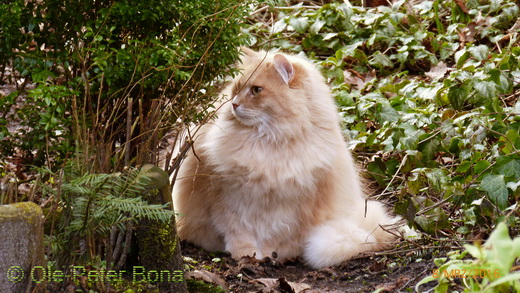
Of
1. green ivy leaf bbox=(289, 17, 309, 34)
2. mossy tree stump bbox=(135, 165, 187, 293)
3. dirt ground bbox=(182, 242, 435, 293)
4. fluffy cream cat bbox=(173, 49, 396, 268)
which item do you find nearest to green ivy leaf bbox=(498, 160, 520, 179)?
dirt ground bbox=(182, 242, 435, 293)

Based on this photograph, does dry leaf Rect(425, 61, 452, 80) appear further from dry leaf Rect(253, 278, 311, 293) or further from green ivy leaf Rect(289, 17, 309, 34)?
dry leaf Rect(253, 278, 311, 293)

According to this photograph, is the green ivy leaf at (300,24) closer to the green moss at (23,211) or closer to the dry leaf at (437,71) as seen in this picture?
the dry leaf at (437,71)

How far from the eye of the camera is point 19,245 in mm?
2400

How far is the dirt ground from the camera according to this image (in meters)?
3.57

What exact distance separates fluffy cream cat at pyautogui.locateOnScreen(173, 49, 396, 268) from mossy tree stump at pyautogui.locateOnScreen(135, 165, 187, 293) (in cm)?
120

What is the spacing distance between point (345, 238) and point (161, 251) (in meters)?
1.55

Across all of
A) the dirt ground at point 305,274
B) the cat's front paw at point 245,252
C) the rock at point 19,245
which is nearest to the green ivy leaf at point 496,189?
the dirt ground at point 305,274

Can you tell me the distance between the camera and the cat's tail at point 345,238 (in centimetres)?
421

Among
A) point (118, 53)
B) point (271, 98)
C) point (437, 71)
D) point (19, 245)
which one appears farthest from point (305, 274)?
point (437, 71)

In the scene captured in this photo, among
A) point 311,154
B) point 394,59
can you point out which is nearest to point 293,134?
point 311,154

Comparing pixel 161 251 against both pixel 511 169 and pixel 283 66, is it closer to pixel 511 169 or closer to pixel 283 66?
pixel 283 66

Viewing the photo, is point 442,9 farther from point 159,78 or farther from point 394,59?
point 159,78

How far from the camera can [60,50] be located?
3.75 meters

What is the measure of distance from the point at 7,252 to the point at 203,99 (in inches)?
72.5
